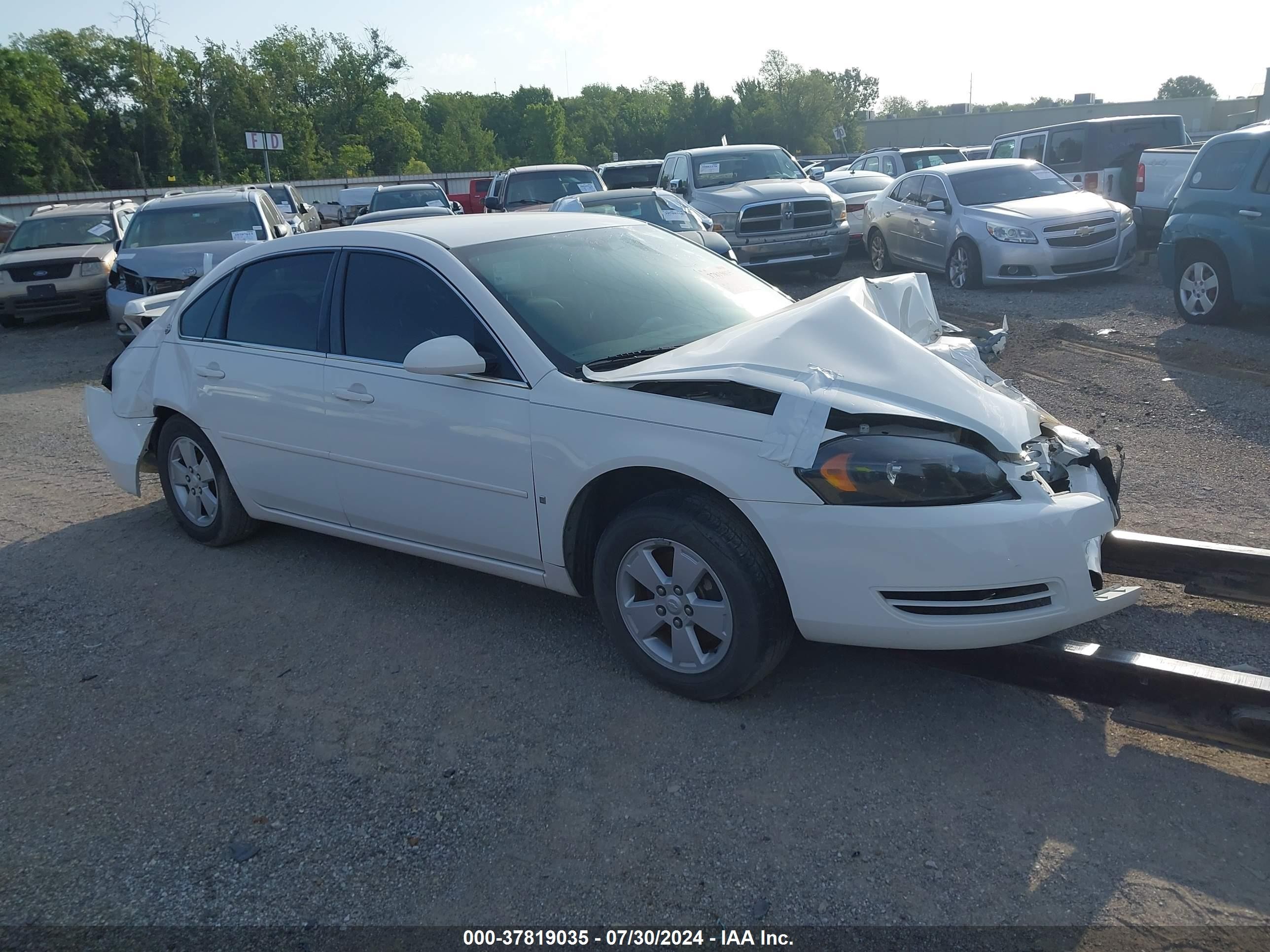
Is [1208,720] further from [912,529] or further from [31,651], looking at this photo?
[31,651]

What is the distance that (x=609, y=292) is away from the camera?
4625mm

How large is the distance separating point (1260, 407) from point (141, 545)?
24.2 ft

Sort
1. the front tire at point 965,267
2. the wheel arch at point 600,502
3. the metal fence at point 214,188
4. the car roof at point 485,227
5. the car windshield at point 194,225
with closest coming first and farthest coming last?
the wheel arch at point 600,502, the car roof at point 485,227, the car windshield at point 194,225, the front tire at point 965,267, the metal fence at point 214,188

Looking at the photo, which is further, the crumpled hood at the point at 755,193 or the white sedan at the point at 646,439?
the crumpled hood at the point at 755,193

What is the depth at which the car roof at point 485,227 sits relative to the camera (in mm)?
4781

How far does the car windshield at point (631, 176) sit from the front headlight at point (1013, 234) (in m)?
9.57

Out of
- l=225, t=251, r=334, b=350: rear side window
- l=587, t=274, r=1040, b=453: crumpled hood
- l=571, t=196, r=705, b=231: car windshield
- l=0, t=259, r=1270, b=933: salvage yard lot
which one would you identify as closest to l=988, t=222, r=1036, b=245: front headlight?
l=571, t=196, r=705, b=231: car windshield

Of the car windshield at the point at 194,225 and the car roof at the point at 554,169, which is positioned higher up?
the car roof at the point at 554,169

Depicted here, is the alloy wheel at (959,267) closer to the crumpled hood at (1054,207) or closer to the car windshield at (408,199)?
the crumpled hood at (1054,207)

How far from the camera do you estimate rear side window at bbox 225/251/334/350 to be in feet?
16.6

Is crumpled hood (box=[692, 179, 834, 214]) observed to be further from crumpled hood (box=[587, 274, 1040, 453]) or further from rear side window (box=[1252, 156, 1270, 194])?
crumpled hood (box=[587, 274, 1040, 453])

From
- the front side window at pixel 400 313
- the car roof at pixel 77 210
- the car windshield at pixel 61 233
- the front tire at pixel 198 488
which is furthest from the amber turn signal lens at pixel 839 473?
the car roof at pixel 77 210

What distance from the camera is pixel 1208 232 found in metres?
9.66

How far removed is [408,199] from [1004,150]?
459 inches
